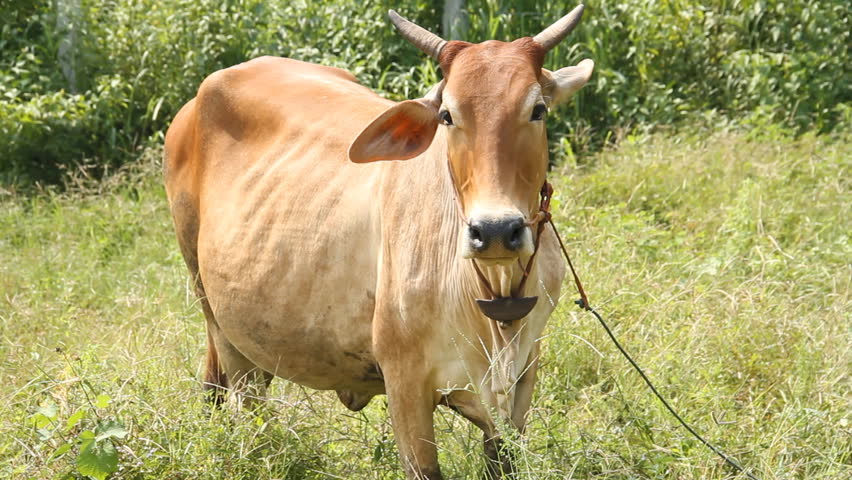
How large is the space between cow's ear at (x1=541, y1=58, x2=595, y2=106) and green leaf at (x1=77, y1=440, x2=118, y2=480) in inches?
69.0

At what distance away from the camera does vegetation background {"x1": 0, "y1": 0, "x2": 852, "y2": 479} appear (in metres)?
3.75

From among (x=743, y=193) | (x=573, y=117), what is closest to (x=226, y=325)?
(x=743, y=193)

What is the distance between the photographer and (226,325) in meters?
4.25

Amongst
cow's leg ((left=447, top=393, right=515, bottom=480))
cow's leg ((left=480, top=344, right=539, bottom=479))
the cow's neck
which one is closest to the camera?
the cow's neck

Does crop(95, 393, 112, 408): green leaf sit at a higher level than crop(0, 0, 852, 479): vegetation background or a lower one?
higher

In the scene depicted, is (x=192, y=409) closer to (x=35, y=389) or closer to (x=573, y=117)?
(x=35, y=389)

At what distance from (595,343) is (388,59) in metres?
3.74

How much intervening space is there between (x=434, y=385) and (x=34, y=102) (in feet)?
17.1

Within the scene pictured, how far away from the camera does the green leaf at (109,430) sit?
11.5ft

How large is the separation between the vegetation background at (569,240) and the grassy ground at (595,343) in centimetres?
1

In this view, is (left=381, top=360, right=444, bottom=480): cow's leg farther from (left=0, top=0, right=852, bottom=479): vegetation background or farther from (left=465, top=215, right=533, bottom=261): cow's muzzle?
(left=465, top=215, right=533, bottom=261): cow's muzzle

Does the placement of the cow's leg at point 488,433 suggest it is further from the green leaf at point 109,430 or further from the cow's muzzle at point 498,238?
the green leaf at point 109,430

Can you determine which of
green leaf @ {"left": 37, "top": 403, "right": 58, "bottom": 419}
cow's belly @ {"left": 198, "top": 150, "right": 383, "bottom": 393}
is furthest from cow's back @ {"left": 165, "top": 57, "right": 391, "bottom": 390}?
green leaf @ {"left": 37, "top": 403, "right": 58, "bottom": 419}

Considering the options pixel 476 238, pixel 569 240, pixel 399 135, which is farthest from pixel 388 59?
pixel 476 238
